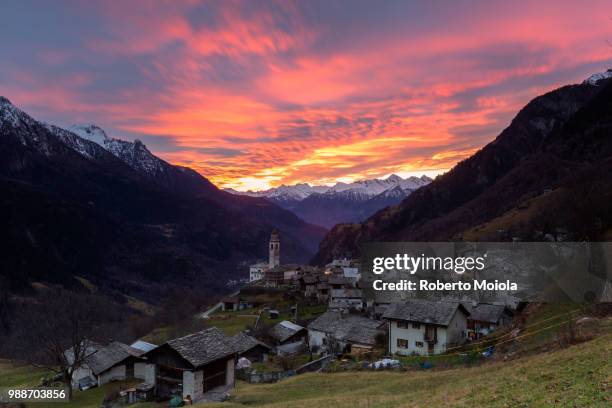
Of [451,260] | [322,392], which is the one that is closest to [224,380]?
[322,392]

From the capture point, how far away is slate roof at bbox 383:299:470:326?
5756 cm

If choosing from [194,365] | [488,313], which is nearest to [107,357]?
[194,365]

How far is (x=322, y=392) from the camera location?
35500 millimetres

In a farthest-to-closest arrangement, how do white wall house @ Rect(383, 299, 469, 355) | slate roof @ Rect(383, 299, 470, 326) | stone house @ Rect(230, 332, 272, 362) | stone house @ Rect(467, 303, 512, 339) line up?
stone house @ Rect(230, 332, 272, 362) → stone house @ Rect(467, 303, 512, 339) → slate roof @ Rect(383, 299, 470, 326) → white wall house @ Rect(383, 299, 469, 355)

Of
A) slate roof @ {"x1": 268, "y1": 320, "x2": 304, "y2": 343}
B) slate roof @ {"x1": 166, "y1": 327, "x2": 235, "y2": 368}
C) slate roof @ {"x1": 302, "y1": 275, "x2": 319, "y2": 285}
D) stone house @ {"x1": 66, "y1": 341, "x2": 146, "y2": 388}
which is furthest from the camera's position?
slate roof @ {"x1": 302, "y1": 275, "x2": 319, "y2": 285}

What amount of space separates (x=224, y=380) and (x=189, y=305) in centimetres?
10335

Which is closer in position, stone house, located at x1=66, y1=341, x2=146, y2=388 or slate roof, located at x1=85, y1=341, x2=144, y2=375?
slate roof, located at x1=85, y1=341, x2=144, y2=375

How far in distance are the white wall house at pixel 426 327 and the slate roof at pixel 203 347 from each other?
27727 mm

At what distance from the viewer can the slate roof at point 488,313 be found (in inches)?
2478

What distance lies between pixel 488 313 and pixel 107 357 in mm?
53374

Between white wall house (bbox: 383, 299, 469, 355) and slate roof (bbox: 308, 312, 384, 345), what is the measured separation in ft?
15.2

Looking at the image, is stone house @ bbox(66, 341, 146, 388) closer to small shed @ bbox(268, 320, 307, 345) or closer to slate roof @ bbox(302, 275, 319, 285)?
small shed @ bbox(268, 320, 307, 345)

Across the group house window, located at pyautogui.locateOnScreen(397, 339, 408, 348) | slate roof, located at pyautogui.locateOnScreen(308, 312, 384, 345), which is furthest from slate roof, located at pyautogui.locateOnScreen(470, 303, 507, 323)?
slate roof, located at pyautogui.locateOnScreen(308, 312, 384, 345)

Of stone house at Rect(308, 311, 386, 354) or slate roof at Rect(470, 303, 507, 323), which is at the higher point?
slate roof at Rect(470, 303, 507, 323)
